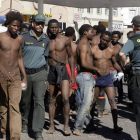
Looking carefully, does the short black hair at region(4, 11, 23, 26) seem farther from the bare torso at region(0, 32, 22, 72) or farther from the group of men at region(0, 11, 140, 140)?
the bare torso at region(0, 32, 22, 72)

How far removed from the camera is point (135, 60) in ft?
23.2

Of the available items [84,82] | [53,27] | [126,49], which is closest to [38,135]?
[84,82]

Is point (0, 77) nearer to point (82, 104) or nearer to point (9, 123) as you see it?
point (9, 123)

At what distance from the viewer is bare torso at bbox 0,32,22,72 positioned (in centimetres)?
716

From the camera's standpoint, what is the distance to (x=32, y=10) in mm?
47625

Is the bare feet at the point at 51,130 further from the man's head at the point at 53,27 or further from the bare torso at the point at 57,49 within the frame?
the man's head at the point at 53,27

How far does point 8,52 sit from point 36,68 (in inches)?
32.8

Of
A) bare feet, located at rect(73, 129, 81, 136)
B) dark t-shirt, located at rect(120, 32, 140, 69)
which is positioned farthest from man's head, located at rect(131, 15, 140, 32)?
bare feet, located at rect(73, 129, 81, 136)

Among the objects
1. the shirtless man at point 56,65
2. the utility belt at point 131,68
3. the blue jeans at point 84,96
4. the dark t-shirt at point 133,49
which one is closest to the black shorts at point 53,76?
the shirtless man at point 56,65

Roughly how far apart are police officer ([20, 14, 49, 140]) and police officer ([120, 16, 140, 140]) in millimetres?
1624

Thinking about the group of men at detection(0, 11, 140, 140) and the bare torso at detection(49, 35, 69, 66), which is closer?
the group of men at detection(0, 11, 140, 140)

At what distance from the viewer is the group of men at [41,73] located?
722 centimetres

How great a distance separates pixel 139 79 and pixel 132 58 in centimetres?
37

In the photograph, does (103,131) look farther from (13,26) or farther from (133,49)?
(13,26)
